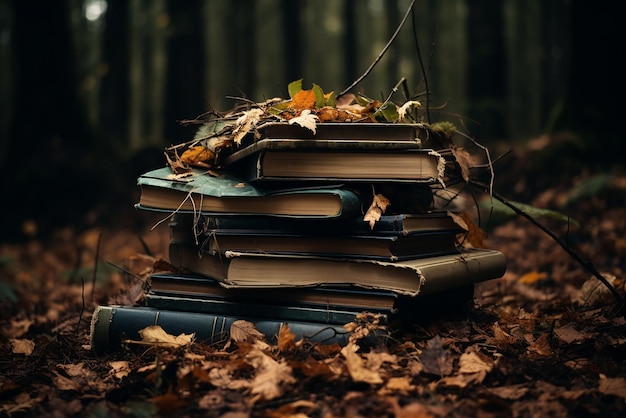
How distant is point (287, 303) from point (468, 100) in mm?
7178

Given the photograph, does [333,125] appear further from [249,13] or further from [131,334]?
[249,13]

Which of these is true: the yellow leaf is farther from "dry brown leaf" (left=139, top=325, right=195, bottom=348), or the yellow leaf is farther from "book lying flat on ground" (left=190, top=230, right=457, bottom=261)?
"dry brown leaf" (left=139, top=325, right=195, bottom=348)

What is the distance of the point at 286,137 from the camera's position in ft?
8.43

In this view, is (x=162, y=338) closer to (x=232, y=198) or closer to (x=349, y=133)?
(x=232, y=198)

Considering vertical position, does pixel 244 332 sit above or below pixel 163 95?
below

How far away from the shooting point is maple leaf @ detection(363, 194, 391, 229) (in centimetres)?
250

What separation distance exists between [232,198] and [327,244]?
0.43 metres

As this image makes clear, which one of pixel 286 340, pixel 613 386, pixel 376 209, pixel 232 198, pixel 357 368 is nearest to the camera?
pixel 613 386

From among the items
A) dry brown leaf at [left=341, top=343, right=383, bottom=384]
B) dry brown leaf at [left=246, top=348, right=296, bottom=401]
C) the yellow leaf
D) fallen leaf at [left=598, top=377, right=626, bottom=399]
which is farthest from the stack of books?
the yellow leaf

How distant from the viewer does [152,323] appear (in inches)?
107

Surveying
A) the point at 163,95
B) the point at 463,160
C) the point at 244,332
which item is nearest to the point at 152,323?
the point at 244,332

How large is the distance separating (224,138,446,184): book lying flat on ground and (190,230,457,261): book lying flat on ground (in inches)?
9.4

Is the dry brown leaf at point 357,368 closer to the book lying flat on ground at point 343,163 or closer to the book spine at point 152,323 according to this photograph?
the book spine at point 152,323

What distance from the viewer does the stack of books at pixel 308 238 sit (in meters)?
2.53
